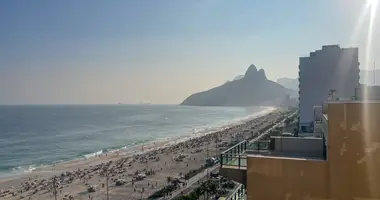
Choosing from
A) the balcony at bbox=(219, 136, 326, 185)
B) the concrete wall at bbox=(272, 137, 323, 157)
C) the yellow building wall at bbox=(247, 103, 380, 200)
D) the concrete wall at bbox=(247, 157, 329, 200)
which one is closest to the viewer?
the yellow building wall at bbox=(247, 103, 380, 200)

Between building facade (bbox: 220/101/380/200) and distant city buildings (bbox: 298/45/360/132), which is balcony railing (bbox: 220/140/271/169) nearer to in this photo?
building facade (bbox: 220/101/380/200)

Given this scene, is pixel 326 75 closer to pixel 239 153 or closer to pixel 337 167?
pixel 239 153

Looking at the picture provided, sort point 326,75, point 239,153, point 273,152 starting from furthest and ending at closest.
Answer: point 326,75 < point 239,153 < point 273,152

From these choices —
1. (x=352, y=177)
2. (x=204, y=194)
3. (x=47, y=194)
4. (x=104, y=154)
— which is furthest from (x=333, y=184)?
(x=104, y=154)

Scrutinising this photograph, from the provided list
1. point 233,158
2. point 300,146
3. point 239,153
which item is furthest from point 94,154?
point 300,146

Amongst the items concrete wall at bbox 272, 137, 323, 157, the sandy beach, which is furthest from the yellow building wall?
the sandy beach

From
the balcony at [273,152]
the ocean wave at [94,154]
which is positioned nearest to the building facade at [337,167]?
the balcony at [273,152]

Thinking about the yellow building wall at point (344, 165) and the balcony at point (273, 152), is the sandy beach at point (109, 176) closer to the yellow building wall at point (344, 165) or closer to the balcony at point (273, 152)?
the balcony at point (273, 152)
